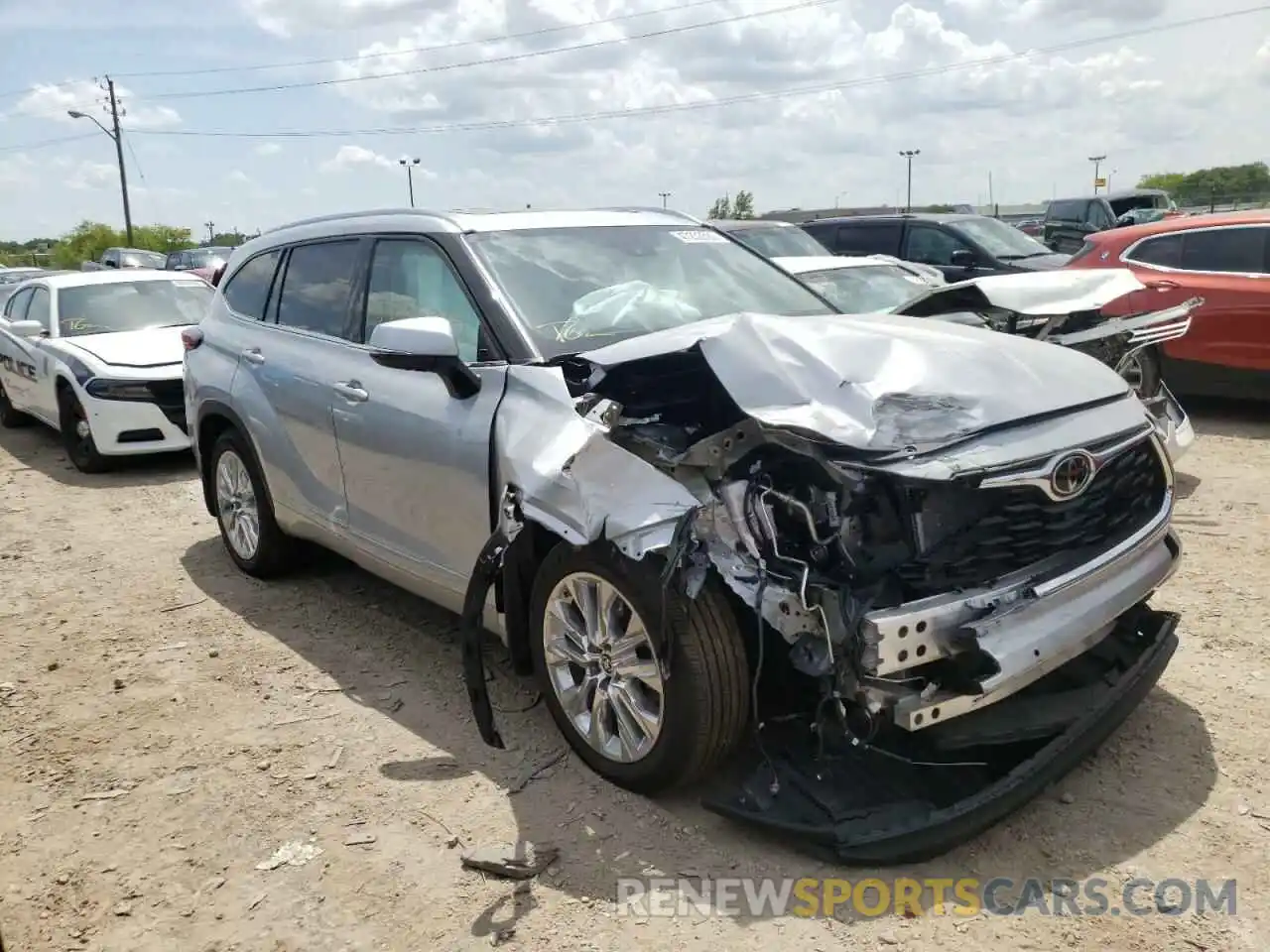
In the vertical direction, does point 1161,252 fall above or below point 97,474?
above

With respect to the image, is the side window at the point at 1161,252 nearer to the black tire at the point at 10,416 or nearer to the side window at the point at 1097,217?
the black tire at the point at 10,416

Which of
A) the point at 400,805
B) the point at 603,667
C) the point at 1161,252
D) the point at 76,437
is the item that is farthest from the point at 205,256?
the point at 603,667

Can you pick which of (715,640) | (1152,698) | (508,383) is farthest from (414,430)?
(1152,698)

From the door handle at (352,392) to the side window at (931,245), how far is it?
9874mm

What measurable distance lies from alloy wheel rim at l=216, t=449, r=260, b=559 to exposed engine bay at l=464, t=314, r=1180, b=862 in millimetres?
2644

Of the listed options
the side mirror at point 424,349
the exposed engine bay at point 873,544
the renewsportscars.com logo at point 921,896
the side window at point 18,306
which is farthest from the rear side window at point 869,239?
the renewsportscars.com logo at point 921,896

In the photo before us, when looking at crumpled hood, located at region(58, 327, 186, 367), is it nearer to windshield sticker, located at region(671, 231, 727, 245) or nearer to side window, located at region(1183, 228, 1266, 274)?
windshield sticker, located at region(671, 231, 727, 245)

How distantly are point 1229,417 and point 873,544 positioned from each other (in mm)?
6764

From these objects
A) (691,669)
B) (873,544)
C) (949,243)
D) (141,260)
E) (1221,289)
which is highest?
(141,260)

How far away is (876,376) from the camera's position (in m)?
3.01

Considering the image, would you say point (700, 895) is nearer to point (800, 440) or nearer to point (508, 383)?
point (800, 440)

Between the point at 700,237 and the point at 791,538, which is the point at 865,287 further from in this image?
the point at 791,538

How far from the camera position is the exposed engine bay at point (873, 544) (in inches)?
109

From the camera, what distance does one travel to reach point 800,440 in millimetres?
2832
